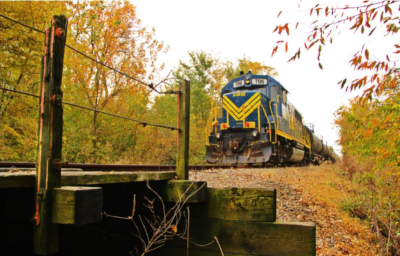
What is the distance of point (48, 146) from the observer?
2049 mm

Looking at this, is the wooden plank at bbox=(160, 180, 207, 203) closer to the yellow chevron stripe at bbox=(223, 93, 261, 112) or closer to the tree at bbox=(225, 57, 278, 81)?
the yellow chevron stripe at bbox=(223, 93, 261, 112)

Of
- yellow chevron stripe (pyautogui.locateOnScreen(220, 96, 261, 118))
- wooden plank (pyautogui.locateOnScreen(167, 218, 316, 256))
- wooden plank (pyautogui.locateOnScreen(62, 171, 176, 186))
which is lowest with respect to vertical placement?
wooden plank (pyautogui.locateOnScreen(167, 218, 316, 256))

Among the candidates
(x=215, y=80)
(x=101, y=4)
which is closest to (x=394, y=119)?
(x=101, y=4)

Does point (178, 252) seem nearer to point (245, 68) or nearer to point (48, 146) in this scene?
point (48, 146)

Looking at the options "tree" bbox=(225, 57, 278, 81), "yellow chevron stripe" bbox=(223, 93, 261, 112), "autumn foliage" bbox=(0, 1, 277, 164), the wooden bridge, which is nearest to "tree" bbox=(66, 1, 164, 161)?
"autumn foliage" bbox=(0, 1, 277, 164)

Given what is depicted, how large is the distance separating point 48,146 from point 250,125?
30.7 ft

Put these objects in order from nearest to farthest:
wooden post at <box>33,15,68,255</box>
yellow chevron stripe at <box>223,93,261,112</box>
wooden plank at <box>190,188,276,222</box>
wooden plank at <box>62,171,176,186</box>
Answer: wooden post at <box>33,15,68,255</box> < wooden plank at <box>62,171,176,186</box> < wooden plank at <box>190,188,276,222</box> < yellow chevron stripe at <box>223,93,261,112</box>

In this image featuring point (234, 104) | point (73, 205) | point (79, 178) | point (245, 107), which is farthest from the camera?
point (234, 104)

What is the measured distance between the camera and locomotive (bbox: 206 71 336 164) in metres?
10.9

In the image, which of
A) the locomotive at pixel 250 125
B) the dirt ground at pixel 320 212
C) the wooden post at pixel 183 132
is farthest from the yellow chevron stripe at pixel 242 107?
the wooden post at pixel 183 132

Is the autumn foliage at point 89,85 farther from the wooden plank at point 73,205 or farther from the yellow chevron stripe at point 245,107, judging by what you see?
the wooden plank at point 73,205

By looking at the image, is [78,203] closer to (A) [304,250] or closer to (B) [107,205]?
(B) [107,205]

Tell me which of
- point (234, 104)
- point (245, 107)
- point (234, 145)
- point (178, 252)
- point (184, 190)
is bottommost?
point (178, 252)

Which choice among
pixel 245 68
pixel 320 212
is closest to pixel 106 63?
pixel 320 212
